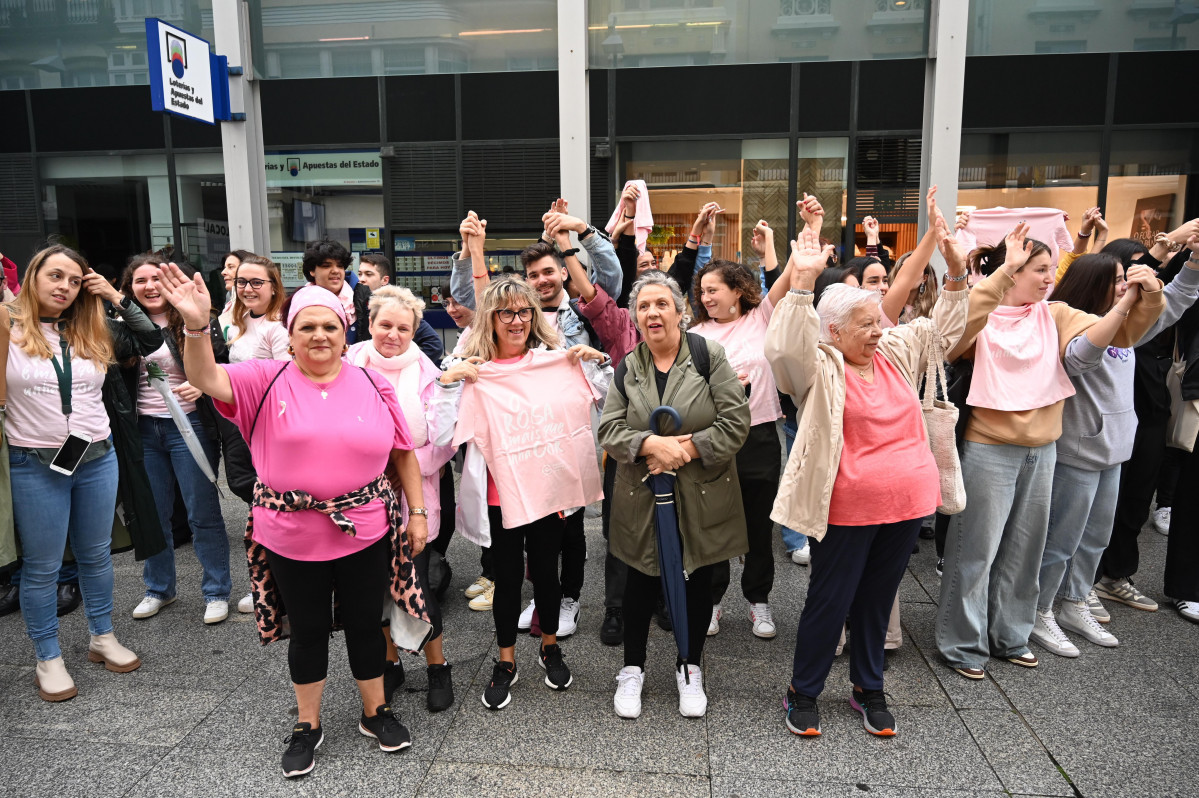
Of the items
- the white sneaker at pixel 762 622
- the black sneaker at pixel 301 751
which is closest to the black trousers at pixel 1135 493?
the white sneaker at pixel 762 622

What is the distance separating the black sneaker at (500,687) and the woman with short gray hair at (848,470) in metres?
1.27

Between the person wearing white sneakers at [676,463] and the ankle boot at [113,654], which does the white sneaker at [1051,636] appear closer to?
the person wearing white sneakers at [676,463]

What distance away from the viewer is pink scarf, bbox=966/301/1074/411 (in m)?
3.53

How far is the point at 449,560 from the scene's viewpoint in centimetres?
536

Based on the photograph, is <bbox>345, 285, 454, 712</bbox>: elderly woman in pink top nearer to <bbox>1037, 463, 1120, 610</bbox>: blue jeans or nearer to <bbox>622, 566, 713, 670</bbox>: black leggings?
<bbox>622, 566, 713, 670</bbox>: black leggings

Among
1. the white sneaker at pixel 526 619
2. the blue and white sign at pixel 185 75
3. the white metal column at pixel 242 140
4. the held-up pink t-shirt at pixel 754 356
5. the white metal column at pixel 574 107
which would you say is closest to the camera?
the held-up pink t-shirt at pixel 754 356

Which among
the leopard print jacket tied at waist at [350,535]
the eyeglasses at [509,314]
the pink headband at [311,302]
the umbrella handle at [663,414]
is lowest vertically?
the leopard print jacket tied at waist at [350,535]

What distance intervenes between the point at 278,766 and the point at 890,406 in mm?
2909

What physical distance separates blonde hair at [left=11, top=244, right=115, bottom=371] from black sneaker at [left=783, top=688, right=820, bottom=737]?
12.1ft

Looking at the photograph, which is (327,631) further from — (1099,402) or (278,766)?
(1099,402)

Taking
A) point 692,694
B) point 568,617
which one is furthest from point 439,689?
point 692,694

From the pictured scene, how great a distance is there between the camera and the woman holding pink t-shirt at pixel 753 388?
3.98m

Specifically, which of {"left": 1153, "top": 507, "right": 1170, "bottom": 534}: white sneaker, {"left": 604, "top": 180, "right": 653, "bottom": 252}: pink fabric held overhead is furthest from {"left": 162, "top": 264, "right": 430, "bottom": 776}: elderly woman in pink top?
{"left": 1153, "top": 507, "right": 1170, "bottom": 534}: white sneaker

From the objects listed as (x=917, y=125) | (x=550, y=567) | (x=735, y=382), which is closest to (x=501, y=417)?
(x=550, y=567)
